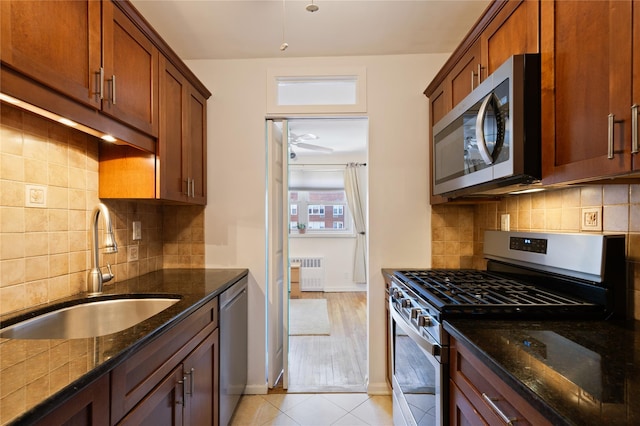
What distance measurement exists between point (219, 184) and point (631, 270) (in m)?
2.41

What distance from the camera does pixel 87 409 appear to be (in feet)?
2.63

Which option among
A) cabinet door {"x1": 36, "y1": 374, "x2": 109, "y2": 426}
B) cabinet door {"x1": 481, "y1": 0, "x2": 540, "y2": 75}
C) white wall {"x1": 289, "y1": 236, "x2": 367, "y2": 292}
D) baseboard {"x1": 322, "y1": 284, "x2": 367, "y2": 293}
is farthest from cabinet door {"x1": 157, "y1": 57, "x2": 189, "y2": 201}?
baseboard {"x1": 322, "y1": 284, "x2": 367, "y2": 293}

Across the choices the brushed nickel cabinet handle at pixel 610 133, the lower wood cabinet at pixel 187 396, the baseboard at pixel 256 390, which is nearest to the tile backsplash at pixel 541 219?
the brushed nickel cabinet handle at pixel 610 133

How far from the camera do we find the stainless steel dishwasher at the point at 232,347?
1.90 m

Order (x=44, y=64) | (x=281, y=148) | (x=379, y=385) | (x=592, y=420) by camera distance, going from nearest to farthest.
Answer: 1. (x=592, y=420)
2. (x=44, y=64)
3. (x=379, y=385)
4. (x=281, y=148)

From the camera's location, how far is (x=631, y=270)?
120cm

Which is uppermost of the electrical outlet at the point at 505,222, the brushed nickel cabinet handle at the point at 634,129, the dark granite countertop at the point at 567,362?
the brushed nickel cabinet handle at the point at 634,129

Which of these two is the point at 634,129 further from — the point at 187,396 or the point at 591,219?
the point at 187,396

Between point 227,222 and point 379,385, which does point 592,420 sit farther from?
point 227,222

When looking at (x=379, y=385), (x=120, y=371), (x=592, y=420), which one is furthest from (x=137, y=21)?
(x=379, y=385)

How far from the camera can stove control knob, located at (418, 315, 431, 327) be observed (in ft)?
Result: 4.48

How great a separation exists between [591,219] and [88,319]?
2289 millimetres

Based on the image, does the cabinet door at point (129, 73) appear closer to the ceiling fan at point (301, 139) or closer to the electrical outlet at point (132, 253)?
the electrical outlet at point (132, 253)

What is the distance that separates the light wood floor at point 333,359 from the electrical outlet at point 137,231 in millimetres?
1590
